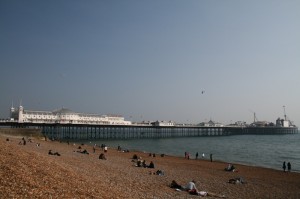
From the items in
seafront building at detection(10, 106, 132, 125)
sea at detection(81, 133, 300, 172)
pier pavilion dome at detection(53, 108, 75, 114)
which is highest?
pier pavilion dome at detection(53, 108, 75, 114)

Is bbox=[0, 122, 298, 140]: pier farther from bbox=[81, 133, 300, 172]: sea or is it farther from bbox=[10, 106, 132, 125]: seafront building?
bbox=[81, 133, 300, 172]: sea

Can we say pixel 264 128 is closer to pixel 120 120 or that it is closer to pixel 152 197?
pixel 120 120

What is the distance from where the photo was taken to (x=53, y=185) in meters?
9.23

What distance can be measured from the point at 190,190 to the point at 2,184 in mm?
7998

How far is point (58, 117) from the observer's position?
91.7 metres

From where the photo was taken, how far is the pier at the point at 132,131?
79.9m

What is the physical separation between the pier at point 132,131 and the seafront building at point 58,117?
191 cm

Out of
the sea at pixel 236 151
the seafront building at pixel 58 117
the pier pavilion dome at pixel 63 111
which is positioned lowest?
the sea at pixel 236 151

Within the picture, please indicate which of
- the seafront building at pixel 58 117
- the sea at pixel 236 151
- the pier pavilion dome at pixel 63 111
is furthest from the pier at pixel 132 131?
the sea at pixel 236 151

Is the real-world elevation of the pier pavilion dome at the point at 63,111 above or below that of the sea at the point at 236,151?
above

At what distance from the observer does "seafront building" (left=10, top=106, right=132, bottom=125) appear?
270 ft

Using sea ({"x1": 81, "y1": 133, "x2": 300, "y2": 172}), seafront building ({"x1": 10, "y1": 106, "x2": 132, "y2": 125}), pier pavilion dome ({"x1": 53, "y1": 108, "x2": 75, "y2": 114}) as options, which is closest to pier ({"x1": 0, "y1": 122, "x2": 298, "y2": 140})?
seafront building ({"x1": 10, "y1": 106, "x2": 132, "y2": 125})

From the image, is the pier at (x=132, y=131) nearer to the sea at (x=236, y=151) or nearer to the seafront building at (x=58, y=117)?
the seafront building at (x=58, y=117)

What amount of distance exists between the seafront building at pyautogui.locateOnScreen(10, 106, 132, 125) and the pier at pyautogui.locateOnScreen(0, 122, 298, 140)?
1.91 m
